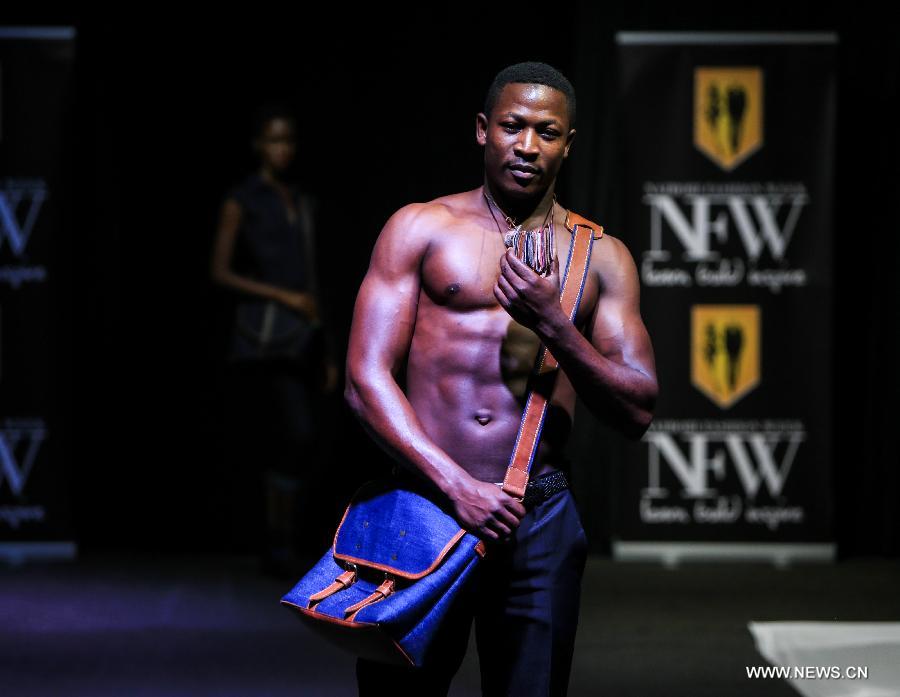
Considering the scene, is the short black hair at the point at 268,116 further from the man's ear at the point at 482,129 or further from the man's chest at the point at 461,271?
the man's chest at the point at 461,271

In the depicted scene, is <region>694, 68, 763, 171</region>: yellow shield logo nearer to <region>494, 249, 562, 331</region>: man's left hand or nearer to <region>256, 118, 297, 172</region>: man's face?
<region>256, 118, 297, 172</region>: man's face

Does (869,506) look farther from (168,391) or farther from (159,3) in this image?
(159,3)

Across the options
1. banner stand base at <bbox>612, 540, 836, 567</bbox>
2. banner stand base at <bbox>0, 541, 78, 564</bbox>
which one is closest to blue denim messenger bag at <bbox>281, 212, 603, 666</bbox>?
banner stand base at <bbox>612, 540, 836, 567</bbox>

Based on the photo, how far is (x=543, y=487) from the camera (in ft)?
8.30

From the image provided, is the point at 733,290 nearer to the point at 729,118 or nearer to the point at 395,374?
the point at 729,118

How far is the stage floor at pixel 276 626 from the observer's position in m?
4.14

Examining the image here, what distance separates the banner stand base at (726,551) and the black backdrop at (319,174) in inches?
13.1

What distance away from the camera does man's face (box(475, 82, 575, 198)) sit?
2502 mm

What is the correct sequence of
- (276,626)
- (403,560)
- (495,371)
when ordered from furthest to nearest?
1. (276,626)
2. (495,371)
3. (403,560)

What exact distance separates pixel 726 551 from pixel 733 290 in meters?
1.18

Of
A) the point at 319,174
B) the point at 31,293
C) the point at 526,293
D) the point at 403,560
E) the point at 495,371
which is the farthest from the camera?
the point at 319,174

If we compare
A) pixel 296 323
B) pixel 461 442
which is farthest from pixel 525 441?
pixel 296 323

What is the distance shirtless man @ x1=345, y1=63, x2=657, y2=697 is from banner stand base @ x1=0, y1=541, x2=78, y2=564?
13.2 ft

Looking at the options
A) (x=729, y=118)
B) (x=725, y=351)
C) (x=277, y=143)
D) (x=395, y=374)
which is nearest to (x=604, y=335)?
(x=395, y=374)
